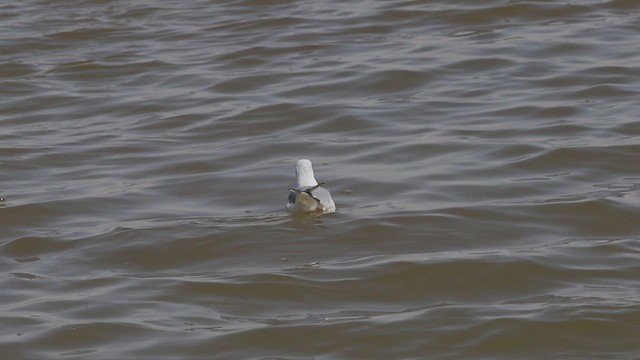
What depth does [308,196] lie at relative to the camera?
27.6 ft

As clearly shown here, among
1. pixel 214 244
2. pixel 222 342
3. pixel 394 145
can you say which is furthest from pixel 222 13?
pixel 222 342

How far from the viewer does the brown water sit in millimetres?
6793

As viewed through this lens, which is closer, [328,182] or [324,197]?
[324,197]

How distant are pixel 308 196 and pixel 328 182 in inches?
44.9

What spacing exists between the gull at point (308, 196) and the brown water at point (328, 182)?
3.4 inches

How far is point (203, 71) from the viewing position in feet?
43.5

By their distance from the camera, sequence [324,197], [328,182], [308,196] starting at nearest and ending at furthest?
[308,196] → [324,197] → [328,182]

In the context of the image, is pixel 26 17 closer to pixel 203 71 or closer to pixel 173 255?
pixel 203 71

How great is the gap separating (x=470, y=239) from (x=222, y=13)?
830 cm

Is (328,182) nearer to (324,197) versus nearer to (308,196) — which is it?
(324,197)

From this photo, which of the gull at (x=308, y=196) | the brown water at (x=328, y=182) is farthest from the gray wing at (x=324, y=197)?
the brown water at (x=328, y=182)

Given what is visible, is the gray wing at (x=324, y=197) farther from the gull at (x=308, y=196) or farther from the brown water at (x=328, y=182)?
the brown water at (x=328, y=182)

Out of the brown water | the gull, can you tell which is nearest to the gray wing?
the gull

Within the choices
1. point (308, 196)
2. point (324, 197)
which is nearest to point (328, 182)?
point (324, 197)
